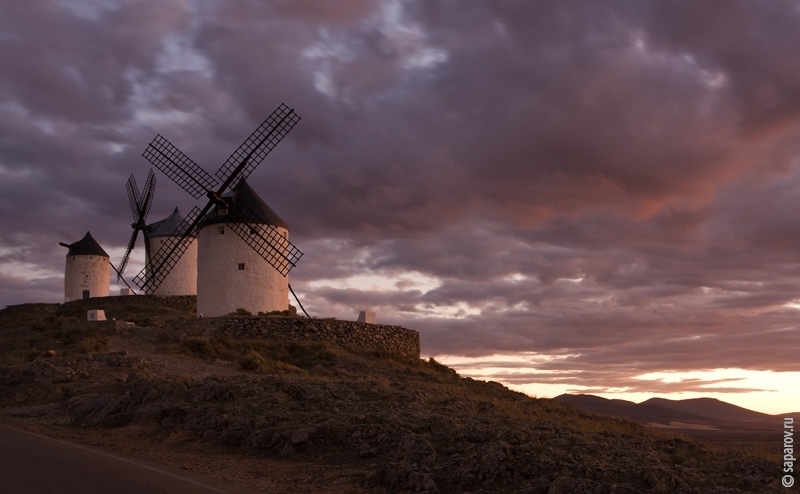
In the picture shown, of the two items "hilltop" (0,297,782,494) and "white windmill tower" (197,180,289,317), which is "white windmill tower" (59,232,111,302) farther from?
"hilltop" (0,297,782,494)

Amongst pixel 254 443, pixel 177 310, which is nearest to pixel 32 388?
pixel 254 443

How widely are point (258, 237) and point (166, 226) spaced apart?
19.8 metres

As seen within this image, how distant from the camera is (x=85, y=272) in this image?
56812mm

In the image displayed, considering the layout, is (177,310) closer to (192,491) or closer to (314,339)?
(314,339)

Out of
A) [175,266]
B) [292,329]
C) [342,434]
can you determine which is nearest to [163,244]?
[175,266]

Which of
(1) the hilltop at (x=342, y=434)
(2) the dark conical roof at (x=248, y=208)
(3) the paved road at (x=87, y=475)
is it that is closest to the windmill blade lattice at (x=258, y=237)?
(2) the dark conical roof at (x=248, y=208)

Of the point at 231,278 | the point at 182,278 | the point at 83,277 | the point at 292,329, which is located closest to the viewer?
the point at 292,329

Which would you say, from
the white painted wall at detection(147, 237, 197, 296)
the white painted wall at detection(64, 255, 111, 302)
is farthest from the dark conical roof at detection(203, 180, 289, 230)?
the white painted wall at detection(64, 255, 111, 302)

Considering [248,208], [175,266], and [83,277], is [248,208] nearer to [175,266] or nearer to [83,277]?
[175,266]

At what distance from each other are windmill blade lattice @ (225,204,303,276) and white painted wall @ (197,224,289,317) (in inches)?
9.0

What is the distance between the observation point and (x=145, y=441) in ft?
45.9

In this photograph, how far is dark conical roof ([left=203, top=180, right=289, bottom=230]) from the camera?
34.8 metres

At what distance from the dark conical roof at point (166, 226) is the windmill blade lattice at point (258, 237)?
17579 millimetres

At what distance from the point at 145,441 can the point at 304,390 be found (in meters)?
3.46
